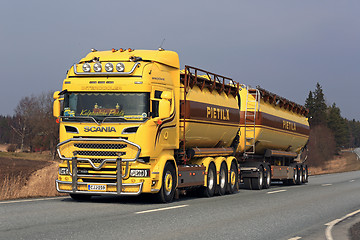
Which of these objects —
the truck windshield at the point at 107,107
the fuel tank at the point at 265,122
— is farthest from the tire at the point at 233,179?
the truck windshield at the point at 107,107

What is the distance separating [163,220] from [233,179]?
10.1 m

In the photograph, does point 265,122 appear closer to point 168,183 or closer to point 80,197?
point 168,183

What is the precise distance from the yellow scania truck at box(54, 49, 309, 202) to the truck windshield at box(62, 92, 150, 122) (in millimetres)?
26

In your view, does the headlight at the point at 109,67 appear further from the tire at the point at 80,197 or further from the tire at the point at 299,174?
the tire at the point at 299,174

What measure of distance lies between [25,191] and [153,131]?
5640 millimetres

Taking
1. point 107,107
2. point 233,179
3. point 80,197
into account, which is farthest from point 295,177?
point 107,107

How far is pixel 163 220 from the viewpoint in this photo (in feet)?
A: 36.8

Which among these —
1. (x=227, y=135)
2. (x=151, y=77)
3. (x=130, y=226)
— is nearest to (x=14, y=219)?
(x=130, y=226)

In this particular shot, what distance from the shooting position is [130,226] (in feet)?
33.2

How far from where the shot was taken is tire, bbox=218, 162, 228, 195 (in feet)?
64.6

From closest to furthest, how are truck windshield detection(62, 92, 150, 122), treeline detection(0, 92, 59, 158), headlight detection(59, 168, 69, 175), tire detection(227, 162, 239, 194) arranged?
truck windshield detection(62, 92, 150, 122) → headlight detection(59, 168, 69, 175) → tire detection(227, 162, 239, 194) → treeline detection(0, 92, 59, 158)

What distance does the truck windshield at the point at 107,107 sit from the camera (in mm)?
14461

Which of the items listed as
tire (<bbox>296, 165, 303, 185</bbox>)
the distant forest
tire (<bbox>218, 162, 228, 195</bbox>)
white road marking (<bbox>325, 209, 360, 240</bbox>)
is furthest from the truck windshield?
the distant forest

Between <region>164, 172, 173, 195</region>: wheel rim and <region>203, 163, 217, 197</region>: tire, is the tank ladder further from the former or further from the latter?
<region>164, 172, 173, 195</region>: wheel rim
